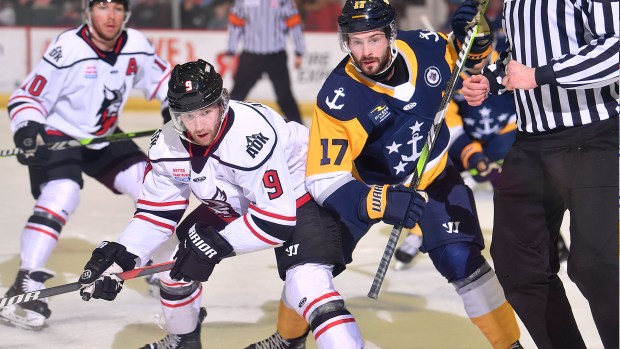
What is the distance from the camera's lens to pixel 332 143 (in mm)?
2836

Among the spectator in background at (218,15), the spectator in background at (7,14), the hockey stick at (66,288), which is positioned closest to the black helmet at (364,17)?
the hockey stick at (66,288)

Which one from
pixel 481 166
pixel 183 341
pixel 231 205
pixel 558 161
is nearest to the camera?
pixel 558 161

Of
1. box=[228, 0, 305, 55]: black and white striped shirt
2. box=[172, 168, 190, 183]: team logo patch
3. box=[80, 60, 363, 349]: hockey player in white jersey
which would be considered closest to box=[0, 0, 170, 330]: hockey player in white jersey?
box=[80, 60, 363, 349]: hockey player in white jersey

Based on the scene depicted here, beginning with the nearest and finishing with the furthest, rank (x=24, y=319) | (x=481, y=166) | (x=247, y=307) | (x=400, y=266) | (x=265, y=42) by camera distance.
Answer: (x=24, y=319), (x=247, y=307), (x=481, y=166), (x=400, y=266), (x=265, y=42)

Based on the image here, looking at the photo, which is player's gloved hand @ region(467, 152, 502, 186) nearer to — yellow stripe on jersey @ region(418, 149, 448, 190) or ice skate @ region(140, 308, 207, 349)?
yellow stripe on jersey @ region(418, 149, 448, 190)

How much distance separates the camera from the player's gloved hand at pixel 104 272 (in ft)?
9.14

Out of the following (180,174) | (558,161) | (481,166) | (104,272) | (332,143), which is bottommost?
(481,166)

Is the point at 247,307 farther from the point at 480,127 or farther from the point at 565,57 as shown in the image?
the point at 565,57

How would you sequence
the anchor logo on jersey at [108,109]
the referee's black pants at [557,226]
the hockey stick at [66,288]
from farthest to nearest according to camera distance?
1. the anchor logo on jersey at [108,109]
2. the hockey stick at [66,288]
3. the referee's black pants at [557,226]

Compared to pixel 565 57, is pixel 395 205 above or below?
below

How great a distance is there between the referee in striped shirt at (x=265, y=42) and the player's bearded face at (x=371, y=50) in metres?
4.12

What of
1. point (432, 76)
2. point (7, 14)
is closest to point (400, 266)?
point (432, 76)

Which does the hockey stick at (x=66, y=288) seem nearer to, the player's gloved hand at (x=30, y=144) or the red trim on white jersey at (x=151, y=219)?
the red trim on white jersey at (x=151, y=219)

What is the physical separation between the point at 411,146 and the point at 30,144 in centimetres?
140
